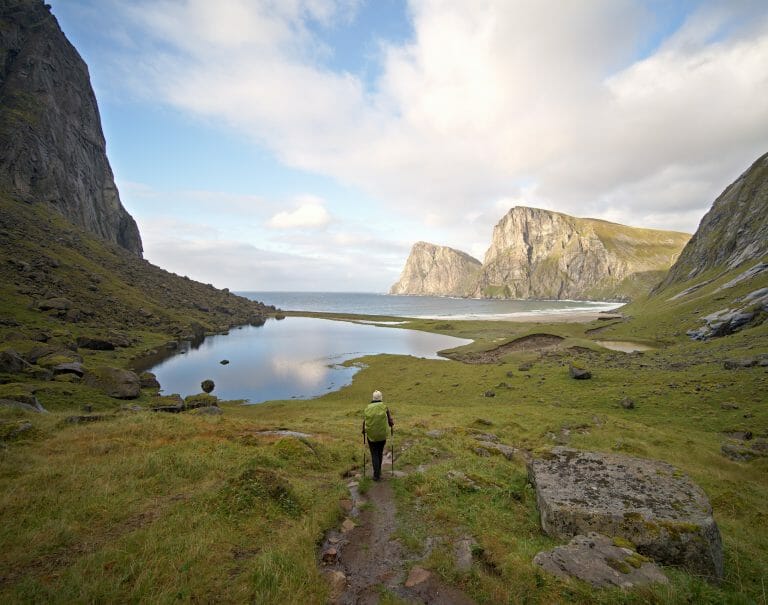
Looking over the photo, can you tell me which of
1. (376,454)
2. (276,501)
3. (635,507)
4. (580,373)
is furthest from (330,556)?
(580,373)

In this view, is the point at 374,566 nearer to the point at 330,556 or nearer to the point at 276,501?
the point at 330,556

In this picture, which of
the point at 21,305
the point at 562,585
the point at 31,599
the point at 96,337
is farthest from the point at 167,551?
the point at 21,305

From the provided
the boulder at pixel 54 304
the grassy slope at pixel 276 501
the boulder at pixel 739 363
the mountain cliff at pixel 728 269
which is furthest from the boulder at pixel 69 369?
the mountain cliff at pixel 728 269

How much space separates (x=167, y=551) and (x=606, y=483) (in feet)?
39.7

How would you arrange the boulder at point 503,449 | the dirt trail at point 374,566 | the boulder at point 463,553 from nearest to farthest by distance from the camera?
the dirt trail at point 374,566
the boulder at point 463,553
the boulder at point 503,449

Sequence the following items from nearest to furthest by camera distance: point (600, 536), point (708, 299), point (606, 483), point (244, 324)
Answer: point (600, 536) < point (606, 483) < point (708, 299) < point (244, 324)

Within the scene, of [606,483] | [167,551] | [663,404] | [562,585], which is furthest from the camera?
[663,404]

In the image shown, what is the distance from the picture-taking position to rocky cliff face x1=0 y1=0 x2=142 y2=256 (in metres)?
119

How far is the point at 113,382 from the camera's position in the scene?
39000 millimetres

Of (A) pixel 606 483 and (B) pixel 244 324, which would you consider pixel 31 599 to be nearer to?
(A) pixel 606 483

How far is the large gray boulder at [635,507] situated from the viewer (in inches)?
318

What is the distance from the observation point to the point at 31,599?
19.3 feet

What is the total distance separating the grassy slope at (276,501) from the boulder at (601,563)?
0.38 metres

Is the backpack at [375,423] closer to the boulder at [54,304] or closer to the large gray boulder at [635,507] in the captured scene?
the large gray boulder at [635,507]
